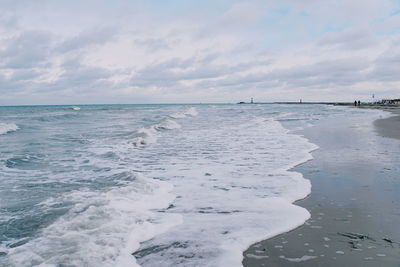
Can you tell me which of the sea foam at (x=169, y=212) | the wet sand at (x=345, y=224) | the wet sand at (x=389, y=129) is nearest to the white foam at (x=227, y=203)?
the sea foam at (x=169, y=212)

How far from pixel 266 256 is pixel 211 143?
39.3 feet

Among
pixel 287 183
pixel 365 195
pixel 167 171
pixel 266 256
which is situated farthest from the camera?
pixel 167 171

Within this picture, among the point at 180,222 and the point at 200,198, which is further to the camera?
the point at 200,198

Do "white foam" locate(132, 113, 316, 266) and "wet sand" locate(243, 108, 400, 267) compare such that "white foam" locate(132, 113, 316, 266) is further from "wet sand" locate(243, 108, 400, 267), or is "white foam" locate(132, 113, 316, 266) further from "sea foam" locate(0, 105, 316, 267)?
"wet sand" locate(243, 108, 400, 267)

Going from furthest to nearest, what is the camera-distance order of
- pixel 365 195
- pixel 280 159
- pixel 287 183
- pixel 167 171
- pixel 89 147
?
pixel 89 147 < pixel 280 159 < pixel 167 171 < pixel 287 183 < pixel 365 195

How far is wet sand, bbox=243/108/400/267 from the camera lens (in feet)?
13.9

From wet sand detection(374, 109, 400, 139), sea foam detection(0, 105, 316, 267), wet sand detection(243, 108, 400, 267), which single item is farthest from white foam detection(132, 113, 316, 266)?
wet sand detection(374, 109, 400, 139)

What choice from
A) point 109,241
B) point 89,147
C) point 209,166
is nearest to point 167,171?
point 209,166

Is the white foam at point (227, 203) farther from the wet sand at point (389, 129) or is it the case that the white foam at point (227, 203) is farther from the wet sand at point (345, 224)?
the wet sand at point (389, 129)

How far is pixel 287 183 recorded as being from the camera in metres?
8.11

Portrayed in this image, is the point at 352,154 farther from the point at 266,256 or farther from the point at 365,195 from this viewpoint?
the point at 266,256

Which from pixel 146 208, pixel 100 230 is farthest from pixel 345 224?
pixel 100 230

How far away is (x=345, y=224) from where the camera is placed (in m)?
5.31

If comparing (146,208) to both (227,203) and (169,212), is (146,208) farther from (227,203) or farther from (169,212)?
(227,203)
